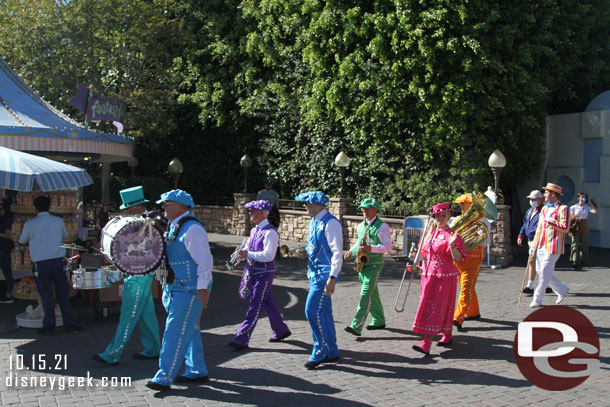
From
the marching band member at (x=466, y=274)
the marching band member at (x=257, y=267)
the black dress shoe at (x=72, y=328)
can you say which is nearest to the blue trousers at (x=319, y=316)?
the marching band member at (x=257, y=267)

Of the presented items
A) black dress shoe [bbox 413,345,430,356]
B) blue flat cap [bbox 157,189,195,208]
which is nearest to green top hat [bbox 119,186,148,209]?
blue flat cap [bbox 157,189,195,208]

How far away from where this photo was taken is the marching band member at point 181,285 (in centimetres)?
542

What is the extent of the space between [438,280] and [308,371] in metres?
1.82

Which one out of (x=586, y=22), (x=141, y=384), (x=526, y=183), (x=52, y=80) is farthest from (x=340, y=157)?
(x=141, y=384)

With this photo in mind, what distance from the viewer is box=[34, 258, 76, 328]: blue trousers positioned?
7.52 meters

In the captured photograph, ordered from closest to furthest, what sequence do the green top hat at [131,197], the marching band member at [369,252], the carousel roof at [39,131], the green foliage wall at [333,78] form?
the green top hat at [131,197] < the marching band member at [369,252] < the carousel roof at [39,131] < the green foliage wall at [333,78]

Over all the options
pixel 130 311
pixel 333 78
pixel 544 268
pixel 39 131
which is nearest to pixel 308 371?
pixel 130 311

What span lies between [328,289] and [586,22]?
51.0 ft

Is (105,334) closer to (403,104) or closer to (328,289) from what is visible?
(328,289)

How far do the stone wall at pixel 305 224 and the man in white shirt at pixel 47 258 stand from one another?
1057cm

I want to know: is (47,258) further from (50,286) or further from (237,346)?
(237,346)

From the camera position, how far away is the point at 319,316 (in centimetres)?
633

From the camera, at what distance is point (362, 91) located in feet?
58.1

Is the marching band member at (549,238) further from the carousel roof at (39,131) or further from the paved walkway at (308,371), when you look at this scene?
the carousel roof at (39,131)
